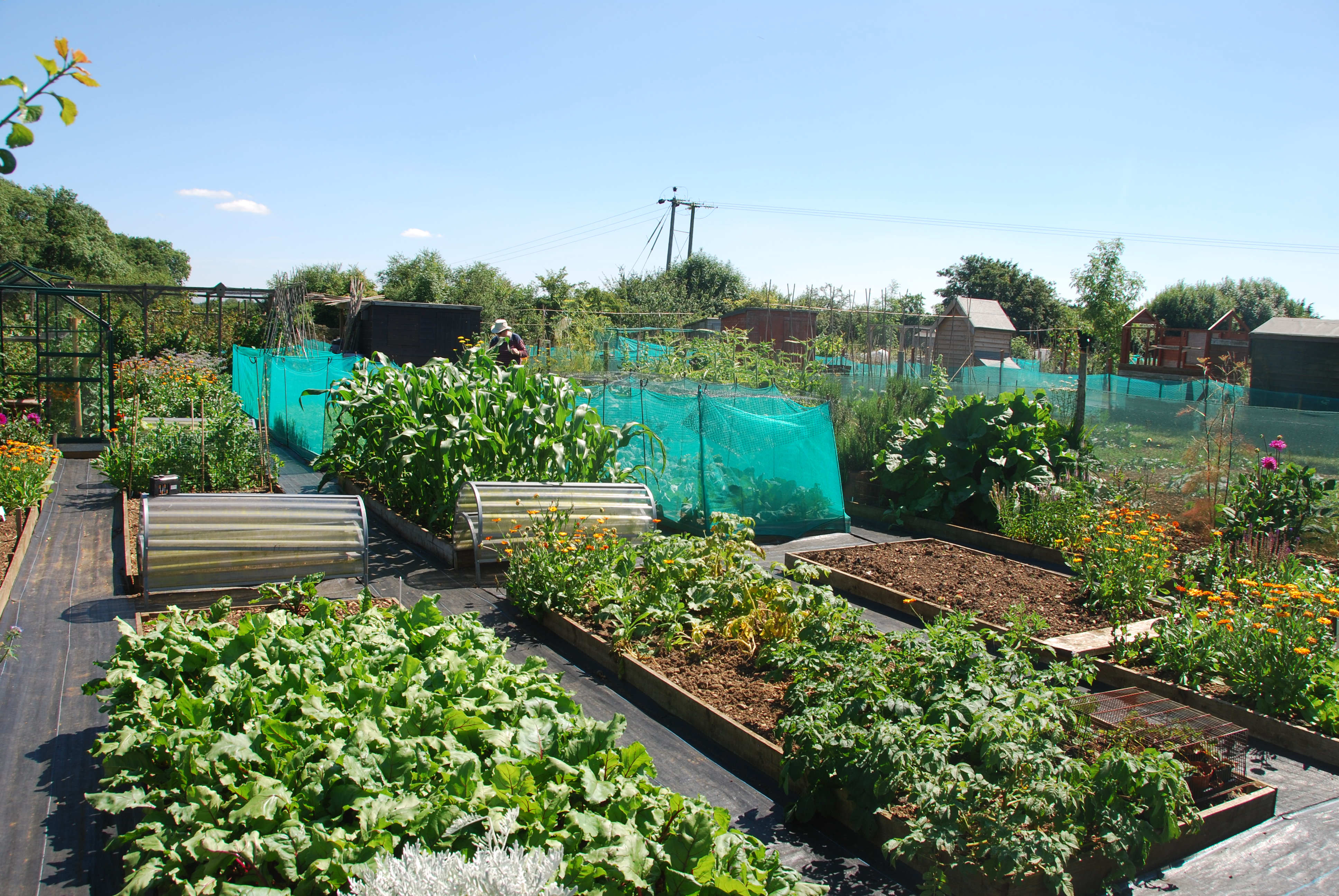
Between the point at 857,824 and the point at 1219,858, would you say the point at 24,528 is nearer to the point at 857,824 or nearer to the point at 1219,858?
the point at 857,824

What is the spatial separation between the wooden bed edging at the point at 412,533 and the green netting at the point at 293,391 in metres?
3.07

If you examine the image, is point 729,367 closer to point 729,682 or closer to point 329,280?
point 729,682

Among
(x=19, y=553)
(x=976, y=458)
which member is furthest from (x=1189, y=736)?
(x=19, y=553)

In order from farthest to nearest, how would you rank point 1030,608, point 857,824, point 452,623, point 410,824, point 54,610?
1. point 1030,608
2. point 54,610
3. point 452,623
4. point 857,824
5. point 410,824

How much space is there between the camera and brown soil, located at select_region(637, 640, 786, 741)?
14.7 feet

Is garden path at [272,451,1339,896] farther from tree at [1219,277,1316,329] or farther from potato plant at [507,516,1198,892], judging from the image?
tree at [1219,277,1316,329]

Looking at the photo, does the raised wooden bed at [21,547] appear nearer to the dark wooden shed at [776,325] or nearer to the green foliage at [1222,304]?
the dark wooden shed at [776,325]

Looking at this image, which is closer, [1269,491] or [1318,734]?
[1318,734]

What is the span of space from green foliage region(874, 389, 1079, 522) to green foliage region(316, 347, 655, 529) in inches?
136

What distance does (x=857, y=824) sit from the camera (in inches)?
137

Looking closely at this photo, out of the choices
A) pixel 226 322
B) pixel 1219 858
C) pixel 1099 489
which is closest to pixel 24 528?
pixel 1219 858

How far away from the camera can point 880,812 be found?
3467 millimetres

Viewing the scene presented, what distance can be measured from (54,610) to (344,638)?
11.2 feet

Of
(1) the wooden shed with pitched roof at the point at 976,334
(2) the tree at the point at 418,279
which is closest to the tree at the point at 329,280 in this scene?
(2) the tree at the point at 418,279
